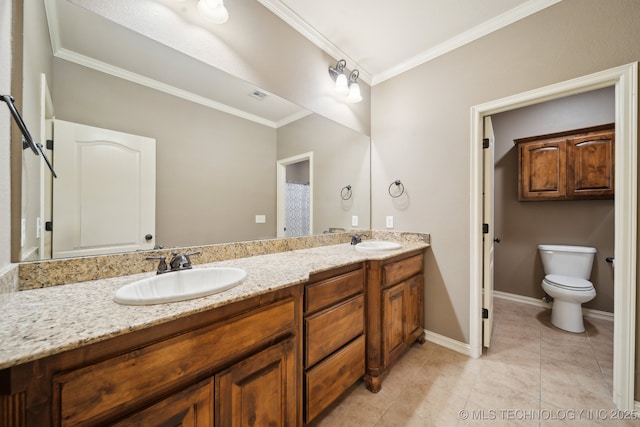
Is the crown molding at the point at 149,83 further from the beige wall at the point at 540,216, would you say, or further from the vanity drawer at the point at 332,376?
the beige wall at the point at 540,216

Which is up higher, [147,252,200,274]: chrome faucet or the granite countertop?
[147,252,200,274]: chrome faucet

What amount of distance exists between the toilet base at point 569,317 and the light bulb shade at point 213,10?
11.8 feet

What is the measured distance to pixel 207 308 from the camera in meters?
0.75

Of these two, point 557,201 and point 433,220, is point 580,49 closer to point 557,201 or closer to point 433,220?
point 433,220

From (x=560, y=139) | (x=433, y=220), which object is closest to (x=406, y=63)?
(x=433, y=220)

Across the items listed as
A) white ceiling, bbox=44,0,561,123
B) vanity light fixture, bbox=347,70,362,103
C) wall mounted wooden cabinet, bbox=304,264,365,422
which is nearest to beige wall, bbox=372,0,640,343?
white ceiling, bbox=44,0,561,123

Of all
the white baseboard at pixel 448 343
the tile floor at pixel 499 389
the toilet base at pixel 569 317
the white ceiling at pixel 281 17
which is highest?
the white ceiling at pixel 281 17

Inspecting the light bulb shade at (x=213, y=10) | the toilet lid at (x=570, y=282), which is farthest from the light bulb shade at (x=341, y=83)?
the toilet lid at (x=570, y=282)

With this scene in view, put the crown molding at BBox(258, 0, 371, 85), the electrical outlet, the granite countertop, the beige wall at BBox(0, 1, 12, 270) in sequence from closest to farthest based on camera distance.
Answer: the granite countertop
the beige wall at BBox(0, 1, 12, 270)
the crown molding at BBox(258, 0, 371, 85)
the electrical outlet

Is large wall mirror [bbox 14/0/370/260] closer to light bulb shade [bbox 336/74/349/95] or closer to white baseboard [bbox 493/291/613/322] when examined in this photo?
light bulb shade [bbox 336/74/349/95]

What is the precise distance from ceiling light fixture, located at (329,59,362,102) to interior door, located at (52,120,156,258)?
1.53m

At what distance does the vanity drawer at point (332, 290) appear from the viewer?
1.19m

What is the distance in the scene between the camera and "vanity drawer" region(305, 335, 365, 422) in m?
1.19

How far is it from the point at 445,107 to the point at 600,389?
2.22 metres
